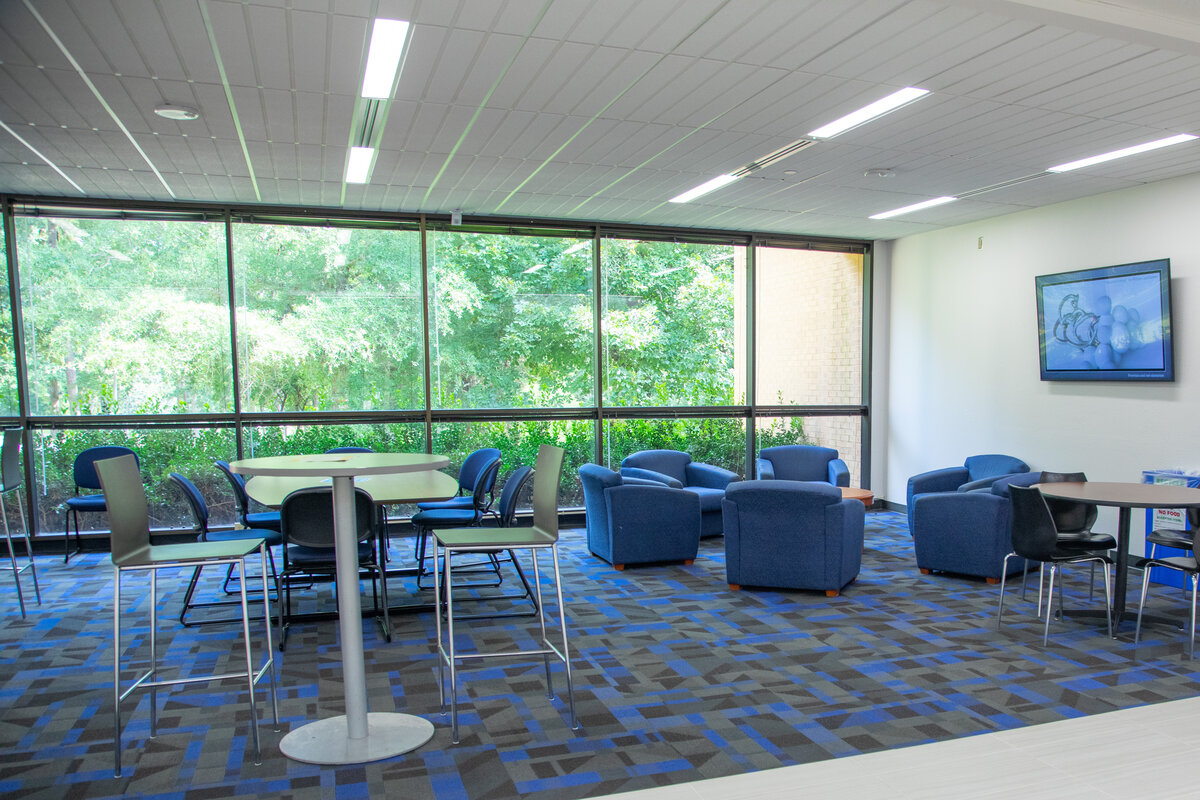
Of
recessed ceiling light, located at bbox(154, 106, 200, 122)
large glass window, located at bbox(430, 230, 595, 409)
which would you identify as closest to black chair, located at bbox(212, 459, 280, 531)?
recessed ceiling light, located at bbox(154, 106, 200, 122)

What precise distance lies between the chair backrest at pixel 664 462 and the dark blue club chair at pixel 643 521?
4.52 ft

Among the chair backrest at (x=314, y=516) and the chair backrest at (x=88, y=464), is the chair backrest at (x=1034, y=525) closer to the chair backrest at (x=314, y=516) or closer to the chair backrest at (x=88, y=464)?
the chair backrest at (x=314, y=516)

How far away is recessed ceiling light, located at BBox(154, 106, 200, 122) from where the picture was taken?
4.70 m

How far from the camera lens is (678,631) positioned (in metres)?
4.97

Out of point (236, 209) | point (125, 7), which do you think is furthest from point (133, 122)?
point (236, 209)

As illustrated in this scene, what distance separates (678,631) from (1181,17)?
13.1 ft

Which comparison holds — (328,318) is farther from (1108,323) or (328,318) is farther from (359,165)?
(1108,323)

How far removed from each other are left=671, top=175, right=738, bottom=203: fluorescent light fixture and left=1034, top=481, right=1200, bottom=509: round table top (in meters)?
3.24

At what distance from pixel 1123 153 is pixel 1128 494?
2.47 m

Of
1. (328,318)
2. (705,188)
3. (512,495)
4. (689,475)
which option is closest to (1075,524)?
(689,475)

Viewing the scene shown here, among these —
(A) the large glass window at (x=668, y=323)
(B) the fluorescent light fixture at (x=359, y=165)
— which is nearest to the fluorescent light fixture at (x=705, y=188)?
(A) the large glass window at (x=668, y=323)

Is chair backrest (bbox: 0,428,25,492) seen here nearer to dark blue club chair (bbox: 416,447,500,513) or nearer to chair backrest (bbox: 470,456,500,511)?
dark blue club chair (bbox: 416,447,500,513)

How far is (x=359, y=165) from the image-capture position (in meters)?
6.14

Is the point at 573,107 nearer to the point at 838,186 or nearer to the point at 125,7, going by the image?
the point at 125,7
